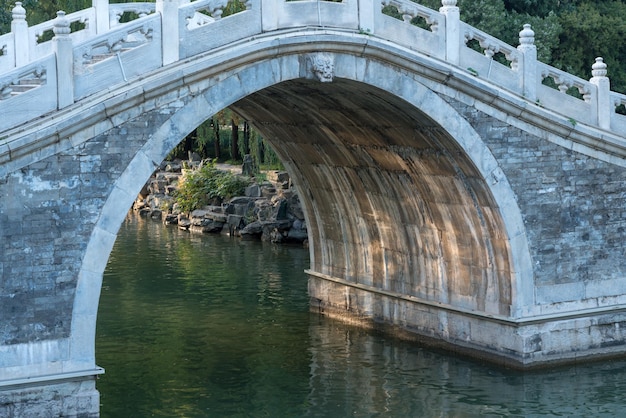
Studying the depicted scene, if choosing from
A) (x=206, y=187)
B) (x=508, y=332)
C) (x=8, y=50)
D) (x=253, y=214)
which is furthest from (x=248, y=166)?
(x=508, y=332)

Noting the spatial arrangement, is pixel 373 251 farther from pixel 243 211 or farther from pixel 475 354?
pixel 243 211

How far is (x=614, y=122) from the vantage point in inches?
729

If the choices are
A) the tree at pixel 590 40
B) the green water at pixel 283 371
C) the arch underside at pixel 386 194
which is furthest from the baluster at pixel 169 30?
the tree at pixel 590 40

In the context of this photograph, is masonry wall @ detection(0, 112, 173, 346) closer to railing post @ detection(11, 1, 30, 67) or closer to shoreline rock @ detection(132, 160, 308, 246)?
railing post @ detection(11, 1, 30, 67)

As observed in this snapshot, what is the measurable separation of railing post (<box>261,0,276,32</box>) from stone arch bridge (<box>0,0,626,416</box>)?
3cm

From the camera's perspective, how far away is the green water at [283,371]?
1627 cm

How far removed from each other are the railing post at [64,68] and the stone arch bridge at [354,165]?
3 centimetres

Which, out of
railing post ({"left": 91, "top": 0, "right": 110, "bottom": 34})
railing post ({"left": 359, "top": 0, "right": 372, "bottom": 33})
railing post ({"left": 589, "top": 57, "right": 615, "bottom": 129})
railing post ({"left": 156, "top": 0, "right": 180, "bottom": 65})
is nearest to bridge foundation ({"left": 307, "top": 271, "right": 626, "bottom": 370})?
railing post ({"left": 589, "top": 57, "right": 615, "bottom": 129})

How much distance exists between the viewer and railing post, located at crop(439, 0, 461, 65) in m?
17.2

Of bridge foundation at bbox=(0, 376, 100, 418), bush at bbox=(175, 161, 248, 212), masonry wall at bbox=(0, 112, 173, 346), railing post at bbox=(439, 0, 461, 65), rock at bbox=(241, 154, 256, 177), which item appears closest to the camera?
bridge foundation at bbox=(0, 376, 100, 418)

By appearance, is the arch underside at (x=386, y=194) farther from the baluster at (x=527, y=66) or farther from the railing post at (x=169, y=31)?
the railing post at (x=169, y=31)

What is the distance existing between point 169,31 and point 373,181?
6698 mm

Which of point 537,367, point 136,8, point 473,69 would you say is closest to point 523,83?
point 473,69

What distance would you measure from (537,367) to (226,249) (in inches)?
599
